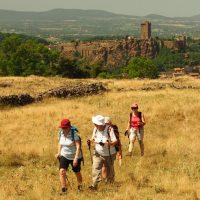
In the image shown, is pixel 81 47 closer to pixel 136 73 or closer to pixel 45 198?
pixel 136 73

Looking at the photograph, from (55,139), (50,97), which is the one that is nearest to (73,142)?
(55,139)

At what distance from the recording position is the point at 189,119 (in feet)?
67.9

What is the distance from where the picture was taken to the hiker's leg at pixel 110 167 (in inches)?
397

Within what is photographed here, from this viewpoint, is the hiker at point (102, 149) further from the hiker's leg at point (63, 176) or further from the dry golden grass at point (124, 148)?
the hiker's leg at point (63, 176)

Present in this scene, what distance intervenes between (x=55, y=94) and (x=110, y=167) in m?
17.8

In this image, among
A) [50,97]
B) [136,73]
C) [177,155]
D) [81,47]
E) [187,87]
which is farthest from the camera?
[81,47]

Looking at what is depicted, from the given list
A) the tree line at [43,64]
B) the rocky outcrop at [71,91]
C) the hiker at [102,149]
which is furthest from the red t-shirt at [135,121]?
the tree line at [43,64]

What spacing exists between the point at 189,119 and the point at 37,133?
7263 mm

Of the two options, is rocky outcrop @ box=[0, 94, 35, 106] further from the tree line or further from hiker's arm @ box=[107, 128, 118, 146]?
the tree line

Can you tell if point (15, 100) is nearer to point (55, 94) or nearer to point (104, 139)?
point (55, 94)

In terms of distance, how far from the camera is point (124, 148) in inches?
608

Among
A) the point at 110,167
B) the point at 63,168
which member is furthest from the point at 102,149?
the point at 63,168

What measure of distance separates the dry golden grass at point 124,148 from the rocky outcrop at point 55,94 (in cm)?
92

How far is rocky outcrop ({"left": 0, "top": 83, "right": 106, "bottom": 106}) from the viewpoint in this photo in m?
25.5
